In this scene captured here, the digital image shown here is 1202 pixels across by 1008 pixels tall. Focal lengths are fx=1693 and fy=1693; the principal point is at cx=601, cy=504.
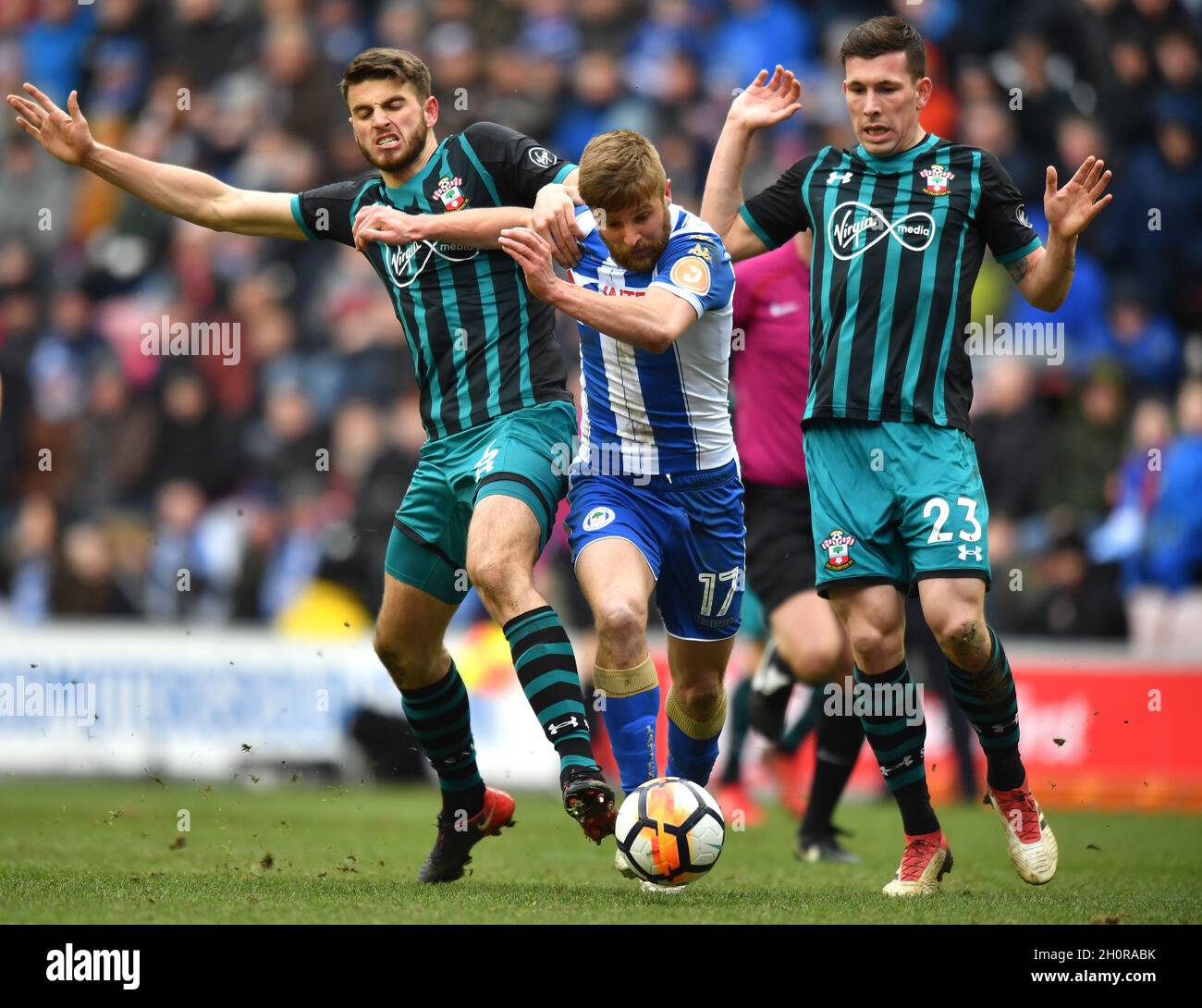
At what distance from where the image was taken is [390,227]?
5863 millimetres

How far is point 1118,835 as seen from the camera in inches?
335

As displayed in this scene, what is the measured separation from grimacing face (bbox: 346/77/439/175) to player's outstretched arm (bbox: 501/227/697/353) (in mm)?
799

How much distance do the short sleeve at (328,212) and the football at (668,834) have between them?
2.43 meters

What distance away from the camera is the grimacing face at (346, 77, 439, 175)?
5996mm

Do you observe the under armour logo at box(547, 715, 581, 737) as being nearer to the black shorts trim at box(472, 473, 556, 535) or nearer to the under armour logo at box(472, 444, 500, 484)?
the black shorts trim at box(472, 473, 556, 535)

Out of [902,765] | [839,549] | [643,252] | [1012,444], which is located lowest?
[902,765]

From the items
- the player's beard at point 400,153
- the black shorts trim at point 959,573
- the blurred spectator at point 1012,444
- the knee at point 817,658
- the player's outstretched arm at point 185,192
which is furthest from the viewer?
the blurred spectator at point 1012,444

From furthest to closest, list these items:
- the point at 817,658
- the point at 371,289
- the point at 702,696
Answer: the point at 371,289 < the point at 817,658 < the point at 702,696

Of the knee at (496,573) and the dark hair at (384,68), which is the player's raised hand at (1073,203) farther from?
the dark hair at (384,68)

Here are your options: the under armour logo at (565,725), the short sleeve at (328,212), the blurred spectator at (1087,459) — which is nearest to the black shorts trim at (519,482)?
the under armour logo at (565,725)

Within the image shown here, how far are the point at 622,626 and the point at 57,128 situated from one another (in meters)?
2.89

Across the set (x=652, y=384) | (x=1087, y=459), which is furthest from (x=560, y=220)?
(x=1087, y=459)

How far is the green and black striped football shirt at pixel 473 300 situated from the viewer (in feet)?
20.0

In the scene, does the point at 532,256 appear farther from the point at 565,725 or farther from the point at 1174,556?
the point at 1174,556
